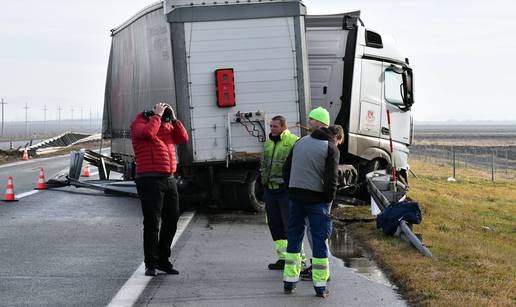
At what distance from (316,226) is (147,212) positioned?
71.6 inches

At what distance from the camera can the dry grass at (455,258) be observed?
737cm

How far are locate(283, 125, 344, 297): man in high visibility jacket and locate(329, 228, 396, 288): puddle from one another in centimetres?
95

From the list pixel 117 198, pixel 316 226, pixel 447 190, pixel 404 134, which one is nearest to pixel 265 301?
pixel 316 226

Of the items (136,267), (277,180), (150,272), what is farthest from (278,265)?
(136,267)

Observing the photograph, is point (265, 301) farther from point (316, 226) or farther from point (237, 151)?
point (237, 151)

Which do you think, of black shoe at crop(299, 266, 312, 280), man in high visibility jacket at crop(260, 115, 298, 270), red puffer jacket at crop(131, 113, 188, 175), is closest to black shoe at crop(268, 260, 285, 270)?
man in high visibility jacket at crop(260, 115, 298, 270)

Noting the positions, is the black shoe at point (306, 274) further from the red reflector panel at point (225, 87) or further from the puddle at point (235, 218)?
the red reflector panel at point (225, 87)

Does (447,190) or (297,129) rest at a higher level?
(297,129)

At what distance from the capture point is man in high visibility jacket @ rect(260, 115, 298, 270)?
8672mm

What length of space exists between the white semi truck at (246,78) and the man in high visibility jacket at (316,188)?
577 cm

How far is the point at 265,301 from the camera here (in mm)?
7238

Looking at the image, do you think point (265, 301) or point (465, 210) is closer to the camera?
point (265, 301)

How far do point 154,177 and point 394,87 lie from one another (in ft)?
26.5

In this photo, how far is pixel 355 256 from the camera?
390 inches
